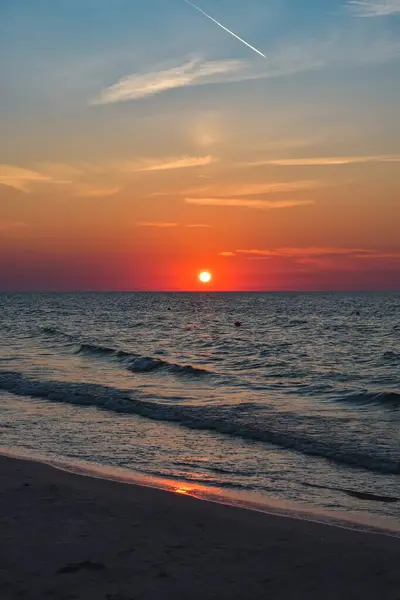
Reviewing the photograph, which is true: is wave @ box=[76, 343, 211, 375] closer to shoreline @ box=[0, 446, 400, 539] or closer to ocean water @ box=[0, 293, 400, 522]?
ocean water @ box=[0, 293, 400, 522]

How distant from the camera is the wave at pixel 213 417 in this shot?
12.1 metres

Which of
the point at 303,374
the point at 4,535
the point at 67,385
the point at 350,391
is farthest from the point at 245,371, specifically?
the point at 4,535

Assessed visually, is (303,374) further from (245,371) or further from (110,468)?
(110,468)

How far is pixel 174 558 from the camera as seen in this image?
260 inches

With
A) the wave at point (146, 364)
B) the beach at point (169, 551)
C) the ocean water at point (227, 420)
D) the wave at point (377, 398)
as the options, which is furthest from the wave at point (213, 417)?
the wave at point (146, 364)

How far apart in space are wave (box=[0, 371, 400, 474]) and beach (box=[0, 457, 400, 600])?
4.38 metres

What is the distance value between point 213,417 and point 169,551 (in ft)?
29.6

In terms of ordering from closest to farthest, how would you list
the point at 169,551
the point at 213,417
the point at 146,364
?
the point at 169,551
the point at 213,417
the point at 146,364

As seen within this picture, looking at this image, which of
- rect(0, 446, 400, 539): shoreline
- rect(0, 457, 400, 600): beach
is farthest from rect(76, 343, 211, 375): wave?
rect(0, 457, 400, 600): beach

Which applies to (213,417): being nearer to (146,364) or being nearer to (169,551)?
(169,551)

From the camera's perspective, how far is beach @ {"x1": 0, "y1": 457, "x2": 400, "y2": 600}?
19.2 feet

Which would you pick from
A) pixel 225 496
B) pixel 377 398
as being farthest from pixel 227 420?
pixel 225 496

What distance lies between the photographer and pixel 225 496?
914 centimetres

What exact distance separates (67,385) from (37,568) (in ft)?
50.5
